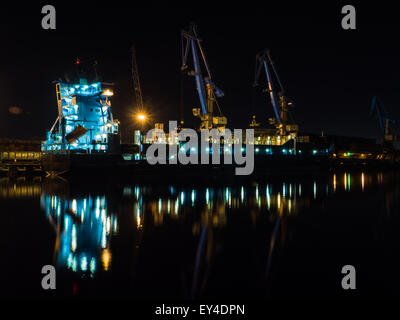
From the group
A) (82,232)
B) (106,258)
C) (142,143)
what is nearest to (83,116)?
(142,143)

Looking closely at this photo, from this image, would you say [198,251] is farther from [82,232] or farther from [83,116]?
[83,116]

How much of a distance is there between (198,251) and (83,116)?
2774 centimetres

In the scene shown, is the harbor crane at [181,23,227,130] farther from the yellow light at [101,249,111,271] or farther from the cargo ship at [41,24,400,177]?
the yellow light at [101,249,111,271]

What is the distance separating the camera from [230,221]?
9.39 m

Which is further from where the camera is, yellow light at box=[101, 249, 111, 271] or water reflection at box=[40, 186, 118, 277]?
water reflection at box=[40, 186, 118, 277]

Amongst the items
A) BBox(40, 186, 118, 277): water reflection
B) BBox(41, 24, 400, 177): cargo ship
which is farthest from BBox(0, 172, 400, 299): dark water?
BBox(41, 24, 400, 177): cargo ship

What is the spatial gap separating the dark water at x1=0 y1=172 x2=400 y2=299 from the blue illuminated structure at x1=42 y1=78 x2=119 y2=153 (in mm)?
18981

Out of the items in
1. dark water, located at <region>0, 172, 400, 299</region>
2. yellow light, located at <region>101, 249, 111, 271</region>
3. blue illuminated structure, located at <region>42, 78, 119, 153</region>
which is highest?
blue illuminated structure, located at <region>42, 78, 119, 153</region>

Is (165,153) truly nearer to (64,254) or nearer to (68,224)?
(68,224)

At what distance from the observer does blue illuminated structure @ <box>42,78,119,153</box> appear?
97.8ft

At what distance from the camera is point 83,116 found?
101ft

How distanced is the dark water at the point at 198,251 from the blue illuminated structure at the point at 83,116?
1898 cm

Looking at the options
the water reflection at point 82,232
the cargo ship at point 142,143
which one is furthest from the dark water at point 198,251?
the cargo ship at point 142,143
